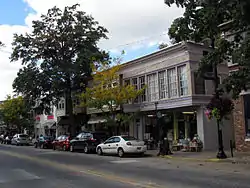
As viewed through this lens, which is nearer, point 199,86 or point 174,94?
point 199,86

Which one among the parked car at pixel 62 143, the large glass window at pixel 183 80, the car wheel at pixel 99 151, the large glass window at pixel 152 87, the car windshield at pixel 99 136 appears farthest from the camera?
the parked car at pixel 62 143

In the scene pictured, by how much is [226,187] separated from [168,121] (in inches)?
737

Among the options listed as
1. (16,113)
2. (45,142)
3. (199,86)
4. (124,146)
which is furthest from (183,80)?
(16,113)

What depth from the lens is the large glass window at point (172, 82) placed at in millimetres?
26391

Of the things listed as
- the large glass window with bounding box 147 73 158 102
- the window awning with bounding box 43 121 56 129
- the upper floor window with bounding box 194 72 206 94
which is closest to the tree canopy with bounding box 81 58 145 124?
the large glass window with bounding box 147 73 158 102

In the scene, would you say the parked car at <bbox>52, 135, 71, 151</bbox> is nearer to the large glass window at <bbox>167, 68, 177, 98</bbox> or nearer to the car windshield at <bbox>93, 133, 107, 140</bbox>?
the car windshield at <bbox>93, 133, 107, 140</bbox>

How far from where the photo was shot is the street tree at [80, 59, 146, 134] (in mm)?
27875

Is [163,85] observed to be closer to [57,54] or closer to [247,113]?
[247,113]

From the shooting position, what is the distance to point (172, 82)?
26.7 m

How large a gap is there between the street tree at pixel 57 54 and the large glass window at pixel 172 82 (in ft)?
37.1

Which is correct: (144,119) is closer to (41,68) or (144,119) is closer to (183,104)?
(183,104)

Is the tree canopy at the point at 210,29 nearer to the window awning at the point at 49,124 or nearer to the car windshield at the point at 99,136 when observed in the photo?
the car windshield at the point at 99,136

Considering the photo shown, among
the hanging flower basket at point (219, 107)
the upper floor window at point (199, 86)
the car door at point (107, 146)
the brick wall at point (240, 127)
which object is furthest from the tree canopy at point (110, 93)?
the hanging flower basket at point (219, 107)

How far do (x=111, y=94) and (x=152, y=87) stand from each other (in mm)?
3513
